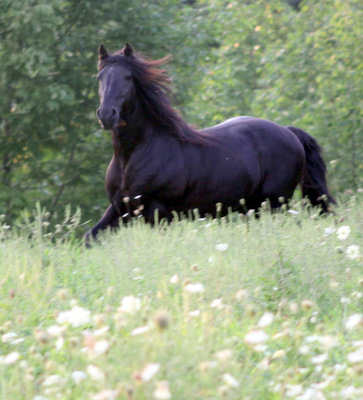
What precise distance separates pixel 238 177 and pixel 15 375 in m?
4.77

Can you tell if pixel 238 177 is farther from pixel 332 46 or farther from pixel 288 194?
pixel 332 46

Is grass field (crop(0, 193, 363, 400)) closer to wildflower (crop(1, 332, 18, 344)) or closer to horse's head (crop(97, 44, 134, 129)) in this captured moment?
wildflower (crop(1, 332, 18, 344))

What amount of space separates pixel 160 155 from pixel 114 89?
818mm

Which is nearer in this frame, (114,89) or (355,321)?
(355,321)

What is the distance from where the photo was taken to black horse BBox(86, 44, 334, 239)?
6660 millimetres

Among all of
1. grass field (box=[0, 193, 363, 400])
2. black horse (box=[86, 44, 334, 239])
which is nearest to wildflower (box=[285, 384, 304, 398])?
grass field (box=[0, 193, 363, 400])

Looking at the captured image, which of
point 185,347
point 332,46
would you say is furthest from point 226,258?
point 332,46

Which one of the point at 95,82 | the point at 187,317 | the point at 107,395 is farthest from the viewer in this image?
the point at 95,82

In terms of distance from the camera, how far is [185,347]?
2783mm

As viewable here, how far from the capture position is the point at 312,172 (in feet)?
27.6

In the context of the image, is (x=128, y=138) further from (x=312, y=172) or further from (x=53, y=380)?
(x=53, y=380)

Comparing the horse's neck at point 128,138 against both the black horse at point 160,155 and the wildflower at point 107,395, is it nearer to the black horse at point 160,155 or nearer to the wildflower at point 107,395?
the black horse at point 160,155

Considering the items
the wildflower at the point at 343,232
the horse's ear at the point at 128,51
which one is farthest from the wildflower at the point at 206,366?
the horse's ear at the point at 128,51

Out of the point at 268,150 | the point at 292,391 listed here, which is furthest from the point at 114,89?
the point at 292,391
